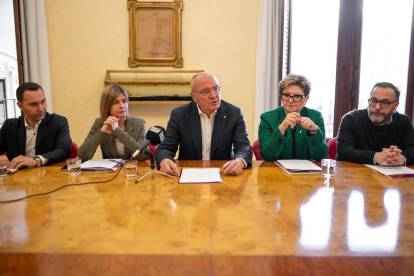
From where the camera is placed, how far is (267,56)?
3.72 meters

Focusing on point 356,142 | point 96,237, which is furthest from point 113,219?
point 356,142

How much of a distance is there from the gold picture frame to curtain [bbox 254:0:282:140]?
0.97 metres

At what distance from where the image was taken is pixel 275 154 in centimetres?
208

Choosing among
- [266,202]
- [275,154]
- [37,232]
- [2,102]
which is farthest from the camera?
[2,102]

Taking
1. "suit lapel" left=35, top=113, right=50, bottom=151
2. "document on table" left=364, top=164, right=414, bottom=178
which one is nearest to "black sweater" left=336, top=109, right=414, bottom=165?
"document on table" left=364, top=164, right=414, bottom=178

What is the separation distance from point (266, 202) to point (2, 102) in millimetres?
7104

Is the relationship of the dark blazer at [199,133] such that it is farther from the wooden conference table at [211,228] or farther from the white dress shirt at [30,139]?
the white dress shirt at [30,139]

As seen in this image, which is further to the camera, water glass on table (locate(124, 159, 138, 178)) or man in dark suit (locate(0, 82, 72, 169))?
man in dark suit (locate(0, 82, 72, 169))

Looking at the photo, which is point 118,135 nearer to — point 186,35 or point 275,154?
point 275,154

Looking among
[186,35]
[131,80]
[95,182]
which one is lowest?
[95,182]

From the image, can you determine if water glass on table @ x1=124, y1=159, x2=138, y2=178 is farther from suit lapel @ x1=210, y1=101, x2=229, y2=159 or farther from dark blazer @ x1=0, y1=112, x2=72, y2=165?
dark blazer @ x1=0, y1=112, x2=72, y2=165

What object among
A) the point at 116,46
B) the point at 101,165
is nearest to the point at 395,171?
the point at 101,165

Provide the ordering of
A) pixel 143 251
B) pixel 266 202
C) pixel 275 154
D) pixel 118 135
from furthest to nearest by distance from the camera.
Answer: pixel 118 135, pixel 275 154, pixel 266 202, pixel 143 251

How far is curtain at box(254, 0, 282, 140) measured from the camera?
363cm
